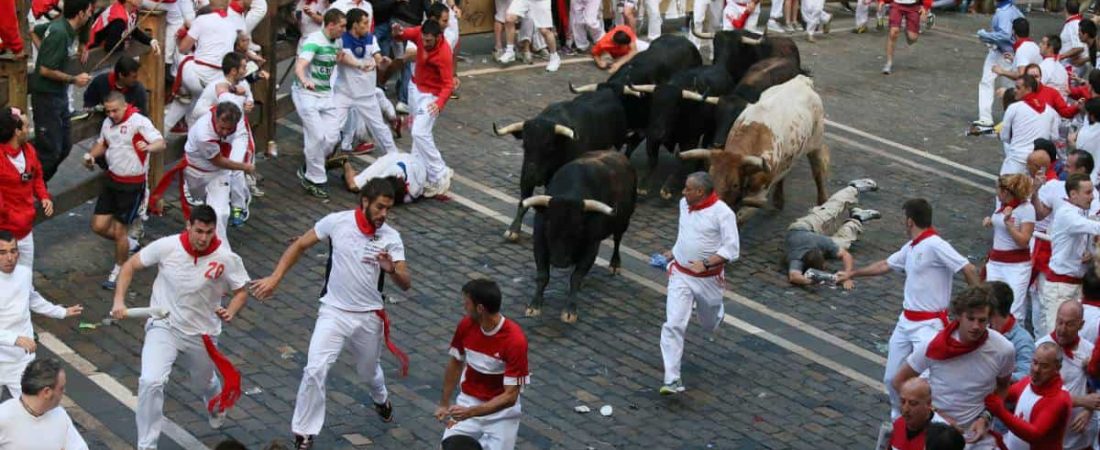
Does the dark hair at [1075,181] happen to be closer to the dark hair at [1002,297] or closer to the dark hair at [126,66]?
the dark hair at [1002,297]

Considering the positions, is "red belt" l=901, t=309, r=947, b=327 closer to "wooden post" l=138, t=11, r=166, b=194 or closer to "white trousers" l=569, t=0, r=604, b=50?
"wooden post" l=138, t=11, r=166, b=194

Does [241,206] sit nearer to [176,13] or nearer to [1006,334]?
[176,13]

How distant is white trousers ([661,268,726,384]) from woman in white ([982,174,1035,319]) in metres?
2.28

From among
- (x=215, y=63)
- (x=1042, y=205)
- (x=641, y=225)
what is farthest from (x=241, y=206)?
(x=1042, y=205)

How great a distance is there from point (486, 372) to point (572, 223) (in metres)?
4.16

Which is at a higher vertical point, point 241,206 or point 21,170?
point 21,170

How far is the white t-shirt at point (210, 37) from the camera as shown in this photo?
51.4 ft

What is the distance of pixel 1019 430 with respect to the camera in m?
9.19

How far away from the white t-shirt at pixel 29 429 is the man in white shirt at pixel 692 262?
5.04 meters

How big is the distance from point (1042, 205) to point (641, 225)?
4478 mm

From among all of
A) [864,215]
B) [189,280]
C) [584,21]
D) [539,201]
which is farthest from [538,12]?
[189,280]

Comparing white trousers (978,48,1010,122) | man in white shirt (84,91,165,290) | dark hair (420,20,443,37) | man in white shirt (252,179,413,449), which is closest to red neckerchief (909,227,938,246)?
man in white shirt (252,179,413,449)

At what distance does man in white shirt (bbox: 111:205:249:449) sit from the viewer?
10070 millimetres

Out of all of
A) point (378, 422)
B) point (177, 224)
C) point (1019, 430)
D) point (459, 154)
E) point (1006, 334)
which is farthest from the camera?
point (459, 154)
